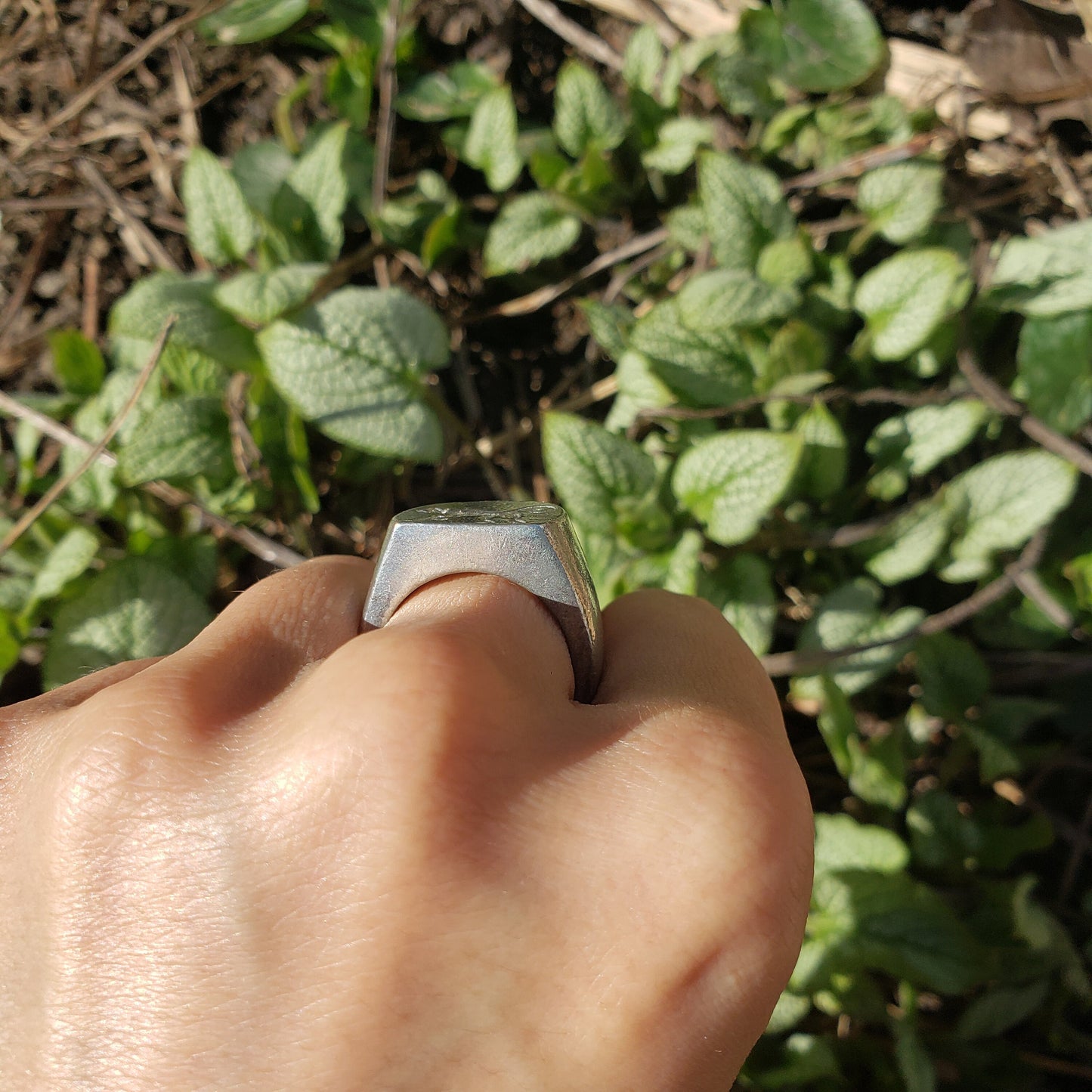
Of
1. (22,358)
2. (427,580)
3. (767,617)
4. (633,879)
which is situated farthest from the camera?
(22,358)

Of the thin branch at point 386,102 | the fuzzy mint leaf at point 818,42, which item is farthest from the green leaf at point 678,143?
the thin branch at point 386,102

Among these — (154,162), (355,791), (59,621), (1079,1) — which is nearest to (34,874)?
(355,791)

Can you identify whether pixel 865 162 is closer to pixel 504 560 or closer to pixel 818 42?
pixel 818 42

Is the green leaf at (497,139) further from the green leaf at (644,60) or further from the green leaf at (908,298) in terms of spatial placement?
the green leaf at (908,298)

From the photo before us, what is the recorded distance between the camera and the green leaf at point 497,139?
4.14 feet

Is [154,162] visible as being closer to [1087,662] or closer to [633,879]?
[633,879]

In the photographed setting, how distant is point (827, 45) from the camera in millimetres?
1248

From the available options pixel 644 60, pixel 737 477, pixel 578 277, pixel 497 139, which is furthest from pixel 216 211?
pixel 737 477

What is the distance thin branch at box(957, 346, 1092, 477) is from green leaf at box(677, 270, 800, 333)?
0.75ft

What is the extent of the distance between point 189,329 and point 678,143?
692 millimetres

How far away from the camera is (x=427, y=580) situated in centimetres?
61

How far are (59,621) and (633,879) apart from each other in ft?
3.00

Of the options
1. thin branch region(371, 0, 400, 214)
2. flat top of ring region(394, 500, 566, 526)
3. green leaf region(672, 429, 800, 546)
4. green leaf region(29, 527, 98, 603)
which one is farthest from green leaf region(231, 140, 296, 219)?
flat top of ring region(394, 500, 566, 526)

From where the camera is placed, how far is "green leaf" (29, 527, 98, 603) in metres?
1.15
